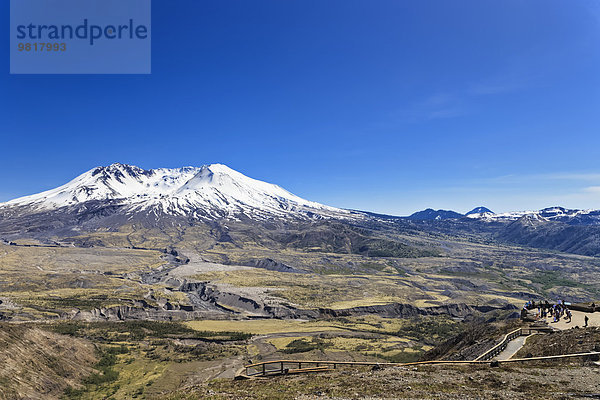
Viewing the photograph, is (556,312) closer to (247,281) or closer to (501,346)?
(501,346)

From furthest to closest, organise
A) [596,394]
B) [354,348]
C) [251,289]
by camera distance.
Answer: [251,289] < [354,348] < [596,394]

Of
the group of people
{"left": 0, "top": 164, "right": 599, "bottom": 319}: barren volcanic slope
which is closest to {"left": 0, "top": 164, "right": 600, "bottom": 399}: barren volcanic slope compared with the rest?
{"left": 0, "top": 164, "right": 599, "bottom": 319}: barren volcanic slope

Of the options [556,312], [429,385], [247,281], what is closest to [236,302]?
[247,281]

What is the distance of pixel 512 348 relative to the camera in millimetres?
21391

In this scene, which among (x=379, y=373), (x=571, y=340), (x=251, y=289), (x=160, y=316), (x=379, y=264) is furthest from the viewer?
(x=379, y=264)

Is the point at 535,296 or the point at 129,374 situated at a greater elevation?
the point at 129,374

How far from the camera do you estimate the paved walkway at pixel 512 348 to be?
2003 cm

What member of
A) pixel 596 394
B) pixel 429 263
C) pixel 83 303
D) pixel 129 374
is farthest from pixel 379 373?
pixel 429 263

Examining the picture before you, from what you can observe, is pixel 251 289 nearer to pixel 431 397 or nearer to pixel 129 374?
pixel 129 374

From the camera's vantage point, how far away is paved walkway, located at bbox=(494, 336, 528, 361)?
65.7ft

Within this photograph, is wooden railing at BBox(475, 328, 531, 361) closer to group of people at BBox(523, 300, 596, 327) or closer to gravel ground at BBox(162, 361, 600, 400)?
gravel ground at BBox(162, 361, 600, 400)

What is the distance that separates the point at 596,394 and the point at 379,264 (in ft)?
520

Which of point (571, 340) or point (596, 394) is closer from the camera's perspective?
point (596, 394)

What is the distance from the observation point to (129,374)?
1544 inches
